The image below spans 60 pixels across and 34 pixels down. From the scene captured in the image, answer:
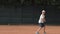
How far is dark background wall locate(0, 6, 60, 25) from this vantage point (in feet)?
64.8

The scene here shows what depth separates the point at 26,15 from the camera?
19.9 meters

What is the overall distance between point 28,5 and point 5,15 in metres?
2.07

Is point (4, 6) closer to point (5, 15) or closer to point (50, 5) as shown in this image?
point (5, 15)

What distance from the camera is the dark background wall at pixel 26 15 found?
64.8 feet

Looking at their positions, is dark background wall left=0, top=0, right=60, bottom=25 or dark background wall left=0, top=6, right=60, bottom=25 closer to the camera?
dark background wall left=0, top=0, right=60, bottom=25

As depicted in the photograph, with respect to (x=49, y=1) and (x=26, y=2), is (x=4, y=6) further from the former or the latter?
(x=49, y=1)

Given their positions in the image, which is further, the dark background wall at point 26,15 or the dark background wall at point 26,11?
the dark background wall at point 26,15

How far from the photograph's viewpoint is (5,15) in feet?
65.3

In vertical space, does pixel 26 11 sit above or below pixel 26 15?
above
